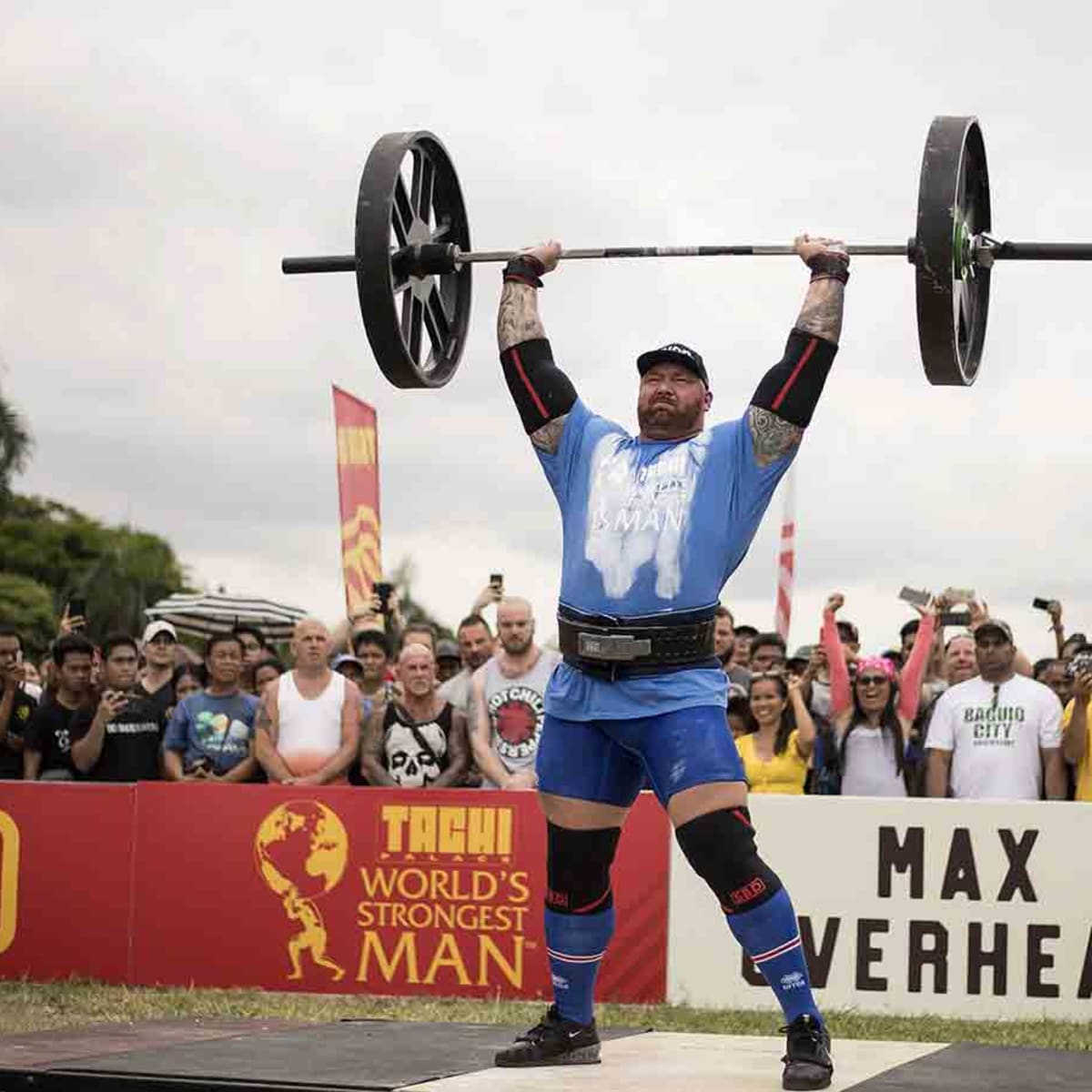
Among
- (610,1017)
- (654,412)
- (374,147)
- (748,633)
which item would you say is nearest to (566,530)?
(654,412)

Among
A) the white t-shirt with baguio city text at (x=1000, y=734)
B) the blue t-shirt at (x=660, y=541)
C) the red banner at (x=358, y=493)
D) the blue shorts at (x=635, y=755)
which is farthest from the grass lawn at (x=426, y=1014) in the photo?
the red banner at (x=358, y=493)

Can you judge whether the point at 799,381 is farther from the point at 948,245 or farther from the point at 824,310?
the point at 948,245

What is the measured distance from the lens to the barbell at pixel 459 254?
594 centimetres

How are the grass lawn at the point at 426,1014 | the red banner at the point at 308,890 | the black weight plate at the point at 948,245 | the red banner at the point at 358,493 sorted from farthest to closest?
1. the red banner at the point at 358,493
2. the red banner at the point at 308,890
3. the grass lawn at the point at 426,1014
4. the black weight plate at the point at 948,245

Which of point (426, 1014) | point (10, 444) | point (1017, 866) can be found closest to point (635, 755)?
point (426, 1014)

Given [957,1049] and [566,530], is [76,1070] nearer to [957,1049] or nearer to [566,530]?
[566,530]

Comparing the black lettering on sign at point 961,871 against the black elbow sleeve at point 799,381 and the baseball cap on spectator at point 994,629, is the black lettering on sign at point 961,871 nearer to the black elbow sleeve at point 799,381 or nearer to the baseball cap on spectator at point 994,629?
the baseball cap on spectator at point 994,629

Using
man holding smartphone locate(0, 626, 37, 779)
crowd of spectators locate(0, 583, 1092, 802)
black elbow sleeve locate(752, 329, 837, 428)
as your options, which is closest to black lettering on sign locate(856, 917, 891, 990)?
crowd of spectators locate(0, 583, 1092, 802)

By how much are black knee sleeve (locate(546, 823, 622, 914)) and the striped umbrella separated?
11057 millimetres

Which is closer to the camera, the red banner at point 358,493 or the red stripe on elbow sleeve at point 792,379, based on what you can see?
the red stripe on elbow sleeve at point 792,379

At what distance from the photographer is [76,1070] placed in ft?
17.4

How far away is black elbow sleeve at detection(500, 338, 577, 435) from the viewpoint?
594 cm

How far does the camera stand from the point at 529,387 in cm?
597

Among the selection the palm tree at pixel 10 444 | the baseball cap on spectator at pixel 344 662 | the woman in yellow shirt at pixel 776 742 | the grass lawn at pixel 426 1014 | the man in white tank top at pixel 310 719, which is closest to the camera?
the grass lawn at pixel 426 1014
